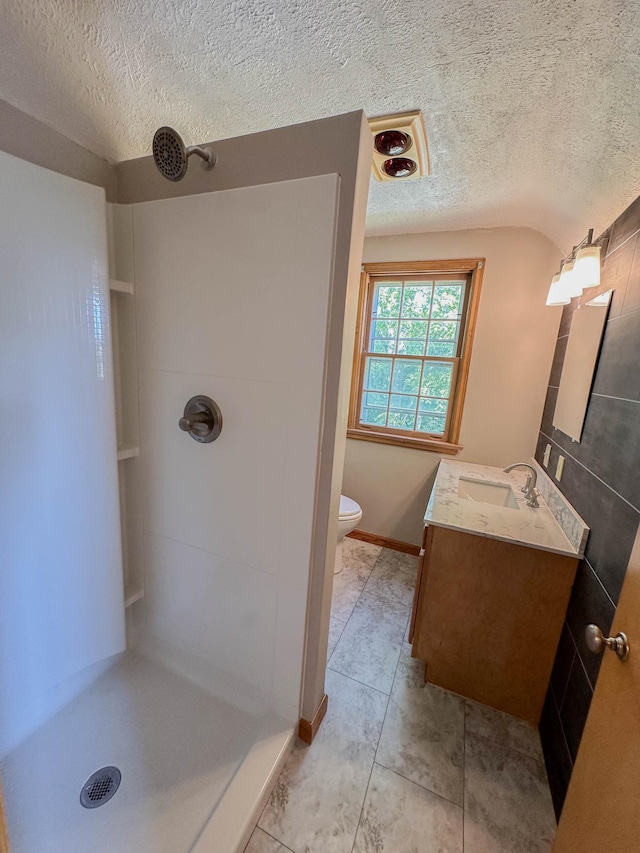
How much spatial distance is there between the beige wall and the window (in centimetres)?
7

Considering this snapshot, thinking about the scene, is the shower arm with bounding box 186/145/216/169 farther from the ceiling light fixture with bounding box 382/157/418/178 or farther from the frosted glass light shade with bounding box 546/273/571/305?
the frosted glass light shade with bounding box 546/273/571/305

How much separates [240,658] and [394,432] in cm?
176

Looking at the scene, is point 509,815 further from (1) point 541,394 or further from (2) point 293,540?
(1) point 541,394

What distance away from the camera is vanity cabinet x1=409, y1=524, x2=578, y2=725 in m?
1.33

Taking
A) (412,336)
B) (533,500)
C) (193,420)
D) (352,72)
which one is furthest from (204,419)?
(412,336)

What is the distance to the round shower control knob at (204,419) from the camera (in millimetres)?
1177

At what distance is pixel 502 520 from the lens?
59.0 inches

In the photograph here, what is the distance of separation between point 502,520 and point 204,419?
1.32 meters

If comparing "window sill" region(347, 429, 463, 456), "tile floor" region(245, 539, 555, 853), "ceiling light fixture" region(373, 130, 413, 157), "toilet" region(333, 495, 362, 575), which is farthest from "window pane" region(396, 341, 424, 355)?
"tile floor" region(245, 539, 555, 853)

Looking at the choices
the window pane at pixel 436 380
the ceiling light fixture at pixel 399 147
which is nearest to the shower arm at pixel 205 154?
the ceiling light fixture at pixel 399 147

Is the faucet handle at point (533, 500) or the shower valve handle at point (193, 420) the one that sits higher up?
the shower valve handle at point (193, 420)

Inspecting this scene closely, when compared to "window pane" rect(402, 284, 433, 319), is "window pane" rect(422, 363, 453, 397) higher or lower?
lower

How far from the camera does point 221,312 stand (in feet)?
3.72

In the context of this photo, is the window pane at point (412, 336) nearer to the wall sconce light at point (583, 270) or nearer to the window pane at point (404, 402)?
the window pane at point (404, 402)
